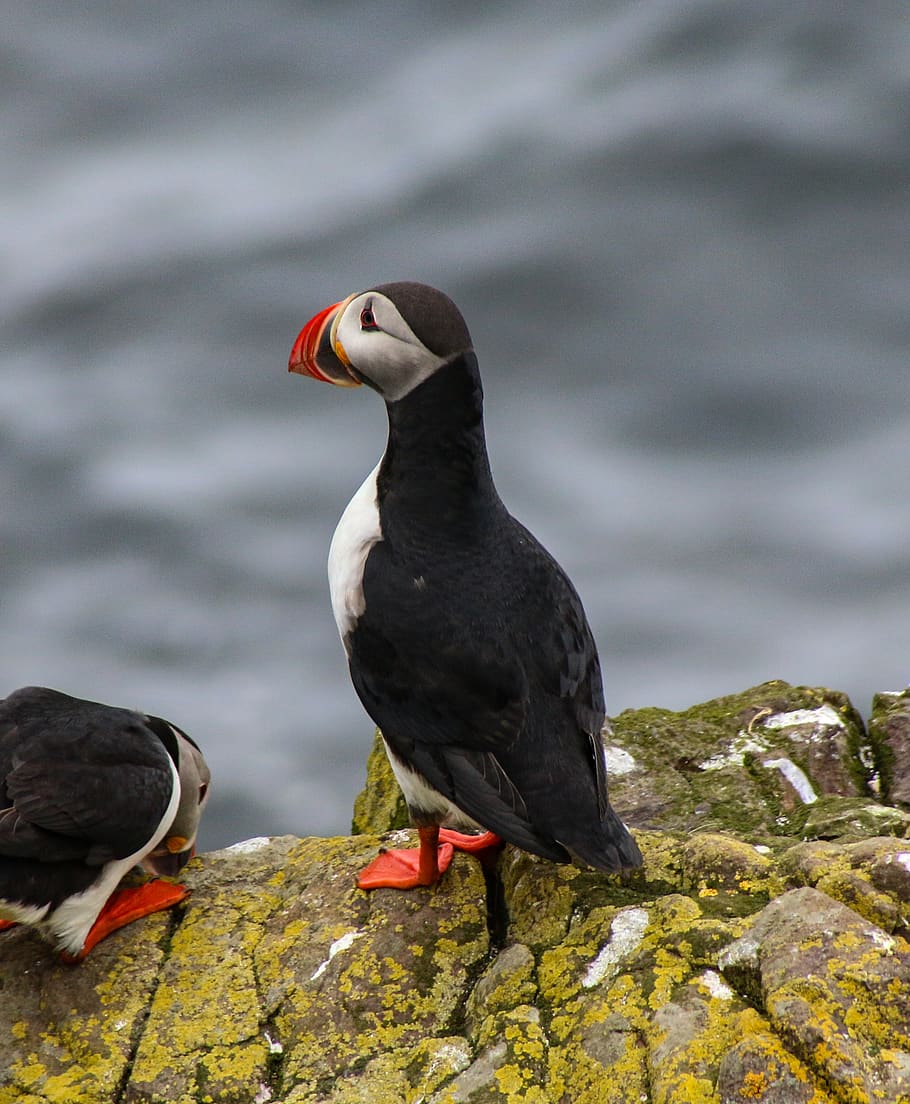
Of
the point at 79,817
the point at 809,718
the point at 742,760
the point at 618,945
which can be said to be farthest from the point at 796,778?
the point at 79,817

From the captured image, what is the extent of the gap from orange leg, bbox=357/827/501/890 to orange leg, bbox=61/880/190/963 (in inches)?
22.6

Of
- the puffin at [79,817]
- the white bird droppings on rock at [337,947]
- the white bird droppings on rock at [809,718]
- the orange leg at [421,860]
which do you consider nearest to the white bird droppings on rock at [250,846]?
the puffin at [79,817]

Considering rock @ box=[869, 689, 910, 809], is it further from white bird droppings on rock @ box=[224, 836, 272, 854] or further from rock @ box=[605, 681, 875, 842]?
white bird droppings on rock @ box=[224, 836, 272, 854]

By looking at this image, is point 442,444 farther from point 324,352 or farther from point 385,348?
point 324,352

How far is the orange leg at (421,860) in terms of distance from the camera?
3615 millimetres

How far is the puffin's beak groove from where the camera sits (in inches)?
155

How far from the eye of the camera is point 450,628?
3.60 m

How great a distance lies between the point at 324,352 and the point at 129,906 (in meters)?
1.77

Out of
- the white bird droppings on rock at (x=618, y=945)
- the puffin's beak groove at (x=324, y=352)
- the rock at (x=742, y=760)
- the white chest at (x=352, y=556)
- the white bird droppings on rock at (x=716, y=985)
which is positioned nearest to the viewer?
the white bird droppings on rock at (x=716, y=985)

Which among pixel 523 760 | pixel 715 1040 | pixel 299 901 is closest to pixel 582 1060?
pixel 715 1040

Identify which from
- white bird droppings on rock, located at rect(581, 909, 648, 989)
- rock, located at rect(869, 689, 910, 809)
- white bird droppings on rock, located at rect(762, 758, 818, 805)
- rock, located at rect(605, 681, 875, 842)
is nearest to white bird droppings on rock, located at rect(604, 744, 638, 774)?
rock, located at rect(605, 681, 875, 842)

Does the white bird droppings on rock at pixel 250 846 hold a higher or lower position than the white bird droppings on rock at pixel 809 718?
lower

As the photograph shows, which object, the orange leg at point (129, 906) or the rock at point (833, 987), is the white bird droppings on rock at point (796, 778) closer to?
the rock at point (833, 987)

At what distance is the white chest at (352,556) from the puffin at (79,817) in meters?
0.74
